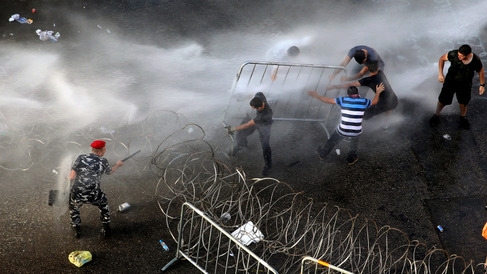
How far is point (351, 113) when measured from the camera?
23.0ft

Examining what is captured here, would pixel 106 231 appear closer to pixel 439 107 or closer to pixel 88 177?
pixel 88 177

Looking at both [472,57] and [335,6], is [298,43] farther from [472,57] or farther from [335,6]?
[472,57]

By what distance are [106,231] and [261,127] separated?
2672mm

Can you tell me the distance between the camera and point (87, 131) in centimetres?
775

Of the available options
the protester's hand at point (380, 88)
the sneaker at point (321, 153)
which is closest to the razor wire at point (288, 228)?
the sneaker at point (321, 153)

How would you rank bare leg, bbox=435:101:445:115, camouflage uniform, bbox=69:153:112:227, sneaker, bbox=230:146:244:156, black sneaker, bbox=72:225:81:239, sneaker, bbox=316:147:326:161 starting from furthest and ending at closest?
bare leg, bbox=435:101:445:115, sneaker, bbox=316:147:326:161, sneaker, bbox=230:146:244:156, black sneaker, bbox=72:225:81:239, camouflage uniform, bbox=69:153:112:227

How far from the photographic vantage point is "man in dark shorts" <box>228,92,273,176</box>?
264 inches

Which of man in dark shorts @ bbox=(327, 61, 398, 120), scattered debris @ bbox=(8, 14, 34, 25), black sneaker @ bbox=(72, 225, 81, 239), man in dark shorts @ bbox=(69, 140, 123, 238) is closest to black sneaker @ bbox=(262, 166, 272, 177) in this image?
man in dark shorts @ bbox=(327, 61, 398, 120)

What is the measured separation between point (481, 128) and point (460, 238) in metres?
2.69

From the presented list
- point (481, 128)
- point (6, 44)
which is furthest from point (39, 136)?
point (481, 128)

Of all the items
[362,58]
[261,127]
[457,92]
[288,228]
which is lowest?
[288,228]

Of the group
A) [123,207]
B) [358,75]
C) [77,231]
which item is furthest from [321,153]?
[77,231]

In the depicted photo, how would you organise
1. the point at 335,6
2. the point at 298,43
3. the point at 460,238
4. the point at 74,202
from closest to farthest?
the point at 74,202 < the point at 460,238 < the point at 298,43 < the point at 335,6

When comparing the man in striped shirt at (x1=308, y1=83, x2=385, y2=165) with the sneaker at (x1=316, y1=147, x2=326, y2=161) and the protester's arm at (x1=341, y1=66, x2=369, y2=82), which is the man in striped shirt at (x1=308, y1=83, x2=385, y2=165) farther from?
the protester's arm at (x1=341, y1=66, x2=369, y2=82)
